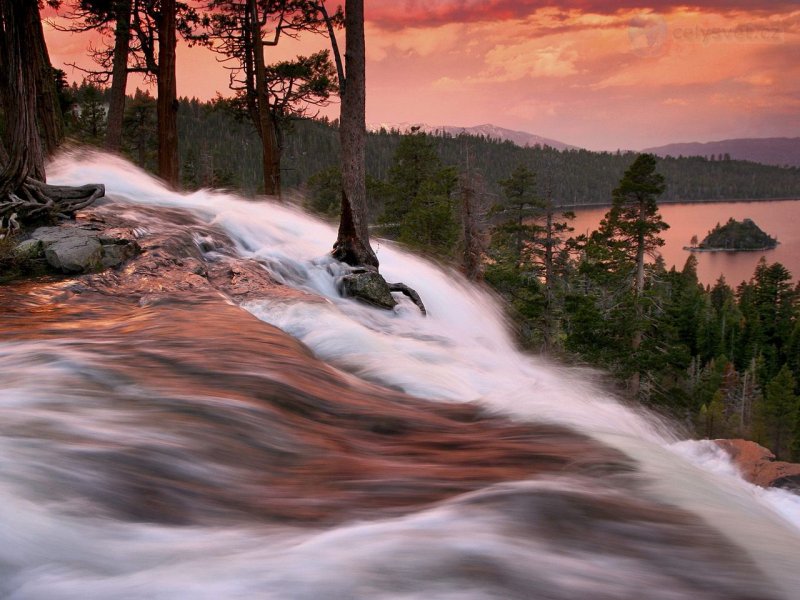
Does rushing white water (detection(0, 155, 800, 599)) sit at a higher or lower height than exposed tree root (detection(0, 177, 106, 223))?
lower

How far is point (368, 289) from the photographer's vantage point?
9.60 m

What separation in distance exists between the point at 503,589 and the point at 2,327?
A: 4776 mm

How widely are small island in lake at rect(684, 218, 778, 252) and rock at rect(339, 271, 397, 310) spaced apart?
600ft

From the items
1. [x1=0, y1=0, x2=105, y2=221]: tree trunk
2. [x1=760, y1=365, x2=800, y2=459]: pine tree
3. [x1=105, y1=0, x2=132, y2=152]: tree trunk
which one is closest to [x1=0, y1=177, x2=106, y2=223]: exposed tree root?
[x1=0, y1=0, x2=105, y2=221]: tree trunk

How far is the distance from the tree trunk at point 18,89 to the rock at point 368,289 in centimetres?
483

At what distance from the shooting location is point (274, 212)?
43.3 ft

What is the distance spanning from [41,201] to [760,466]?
1037cm

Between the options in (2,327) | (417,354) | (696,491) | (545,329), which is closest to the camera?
(696,491)

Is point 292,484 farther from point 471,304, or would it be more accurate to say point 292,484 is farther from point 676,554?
point 471,304

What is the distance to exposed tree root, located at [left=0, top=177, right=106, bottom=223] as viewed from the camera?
25.6 ft

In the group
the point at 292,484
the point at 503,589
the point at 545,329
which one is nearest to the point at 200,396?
the point at 292,484

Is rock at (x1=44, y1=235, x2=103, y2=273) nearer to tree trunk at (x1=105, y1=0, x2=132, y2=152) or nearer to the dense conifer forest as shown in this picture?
tree trunk at (x1=105, y1=0, x2=132, y2=152)

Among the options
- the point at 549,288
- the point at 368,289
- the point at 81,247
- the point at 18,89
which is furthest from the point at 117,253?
the point at 549,288

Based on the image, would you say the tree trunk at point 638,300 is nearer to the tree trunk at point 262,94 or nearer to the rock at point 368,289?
the tree trunk at point 262,94
